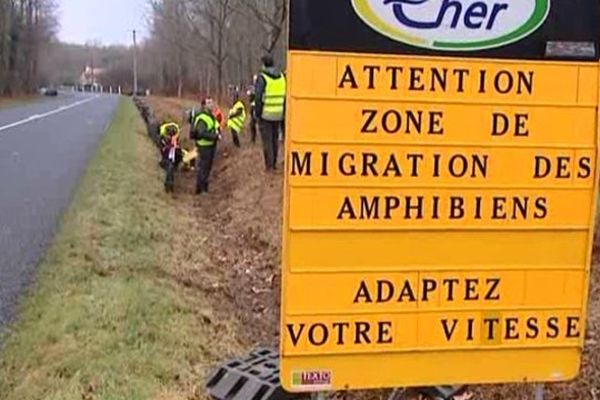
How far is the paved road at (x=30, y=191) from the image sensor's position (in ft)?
27.7

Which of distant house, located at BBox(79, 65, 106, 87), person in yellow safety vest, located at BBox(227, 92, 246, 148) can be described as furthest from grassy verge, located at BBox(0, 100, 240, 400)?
distant house, located at BBox(79, 65, 106, 87)

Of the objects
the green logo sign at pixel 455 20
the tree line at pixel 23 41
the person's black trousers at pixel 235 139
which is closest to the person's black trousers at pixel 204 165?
the person's black trousers at pixel 235 139

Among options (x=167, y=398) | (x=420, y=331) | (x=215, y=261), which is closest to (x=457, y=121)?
(x=420, y=331)

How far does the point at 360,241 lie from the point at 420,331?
0.40 m

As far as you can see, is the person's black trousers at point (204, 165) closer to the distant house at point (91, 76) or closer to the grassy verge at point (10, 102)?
the grassy verge at point (10, 102)

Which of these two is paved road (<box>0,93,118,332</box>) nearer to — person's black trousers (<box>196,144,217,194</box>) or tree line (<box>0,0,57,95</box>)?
person's black trousers (<box>196,144,217,194</box>)

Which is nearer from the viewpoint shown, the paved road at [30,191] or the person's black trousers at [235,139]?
the paved road at [30,191]

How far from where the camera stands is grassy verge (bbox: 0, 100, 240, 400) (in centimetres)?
538

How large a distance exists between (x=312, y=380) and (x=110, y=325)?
12.3 ft

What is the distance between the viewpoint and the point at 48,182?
15.7m

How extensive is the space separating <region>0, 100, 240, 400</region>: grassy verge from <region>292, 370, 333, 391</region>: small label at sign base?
234 centimetres

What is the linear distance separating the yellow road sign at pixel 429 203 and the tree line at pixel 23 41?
83.2m

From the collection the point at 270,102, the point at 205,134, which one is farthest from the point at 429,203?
the point at 205,134

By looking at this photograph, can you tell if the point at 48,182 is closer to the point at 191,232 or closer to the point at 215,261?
the point at 191,232
